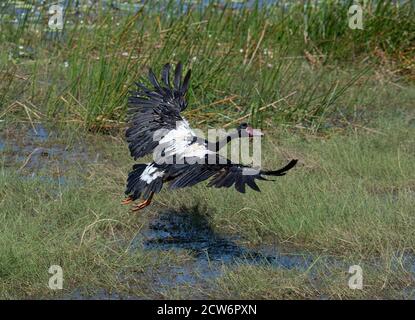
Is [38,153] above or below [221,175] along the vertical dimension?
below

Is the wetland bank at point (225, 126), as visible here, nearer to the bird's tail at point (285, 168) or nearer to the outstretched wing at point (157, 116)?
the outstretched wing at point (157, 116)

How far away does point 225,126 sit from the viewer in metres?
7.02

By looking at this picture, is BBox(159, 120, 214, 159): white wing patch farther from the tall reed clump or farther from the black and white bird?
the tall reed clump

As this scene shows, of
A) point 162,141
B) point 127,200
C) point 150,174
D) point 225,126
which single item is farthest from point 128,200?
point 225,126

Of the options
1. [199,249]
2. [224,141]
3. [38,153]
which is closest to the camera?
[199,249]

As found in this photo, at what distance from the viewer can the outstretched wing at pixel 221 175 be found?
15.0 feet

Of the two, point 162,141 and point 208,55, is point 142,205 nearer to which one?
point 162,141

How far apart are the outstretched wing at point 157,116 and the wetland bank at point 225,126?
1.35ft

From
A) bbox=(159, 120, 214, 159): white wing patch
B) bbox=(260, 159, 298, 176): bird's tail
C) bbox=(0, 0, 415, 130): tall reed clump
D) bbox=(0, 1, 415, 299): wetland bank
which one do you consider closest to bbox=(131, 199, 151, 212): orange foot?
bbox=(0, 1, 415, 299): wetland bank

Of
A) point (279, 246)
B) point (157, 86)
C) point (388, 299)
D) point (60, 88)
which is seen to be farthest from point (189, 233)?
point (60, 88)

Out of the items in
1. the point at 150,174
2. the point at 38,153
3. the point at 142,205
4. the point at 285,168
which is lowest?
the point at 38,153

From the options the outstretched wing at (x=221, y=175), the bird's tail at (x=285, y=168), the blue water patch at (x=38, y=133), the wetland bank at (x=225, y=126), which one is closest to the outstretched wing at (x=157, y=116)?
the wetland bank at (x=225, y=126)

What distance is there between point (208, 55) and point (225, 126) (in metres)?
0.75

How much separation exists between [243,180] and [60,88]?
10.9ft
